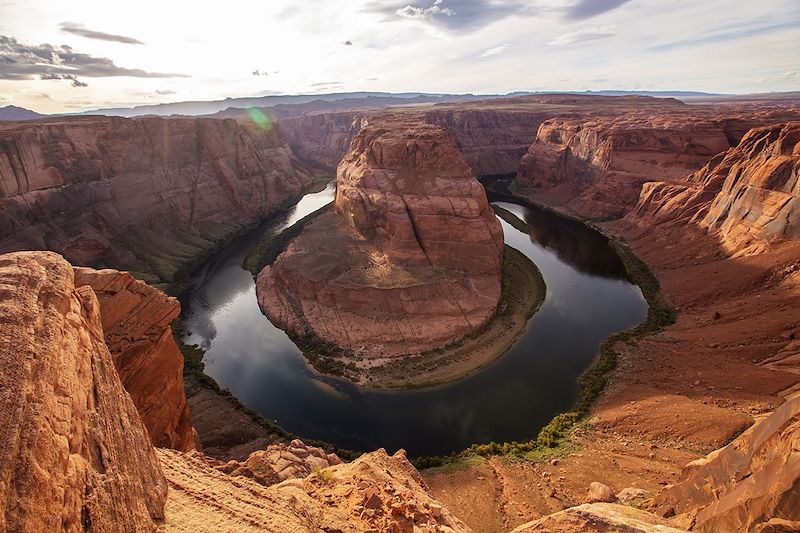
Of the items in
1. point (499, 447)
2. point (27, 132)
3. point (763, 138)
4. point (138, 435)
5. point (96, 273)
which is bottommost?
point (499, 447)

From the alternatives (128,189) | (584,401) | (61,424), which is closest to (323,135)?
(128,189)

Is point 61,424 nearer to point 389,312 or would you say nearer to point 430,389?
point 430,389

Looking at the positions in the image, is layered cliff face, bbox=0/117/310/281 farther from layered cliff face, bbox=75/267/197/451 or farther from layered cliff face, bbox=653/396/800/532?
layered cliff face, bbox=653/396/800/532

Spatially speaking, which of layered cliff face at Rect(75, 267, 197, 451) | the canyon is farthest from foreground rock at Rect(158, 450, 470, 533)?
layered cliff face at Rect(75, 267, 197, 451)

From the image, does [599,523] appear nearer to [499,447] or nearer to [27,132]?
[499,447]

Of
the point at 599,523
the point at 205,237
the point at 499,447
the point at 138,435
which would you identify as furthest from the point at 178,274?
the point at 599,523

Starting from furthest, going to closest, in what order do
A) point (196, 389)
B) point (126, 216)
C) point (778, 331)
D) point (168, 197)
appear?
point (168, 197) < point (126, 216) < point (196, 389) < point (778, 331)
